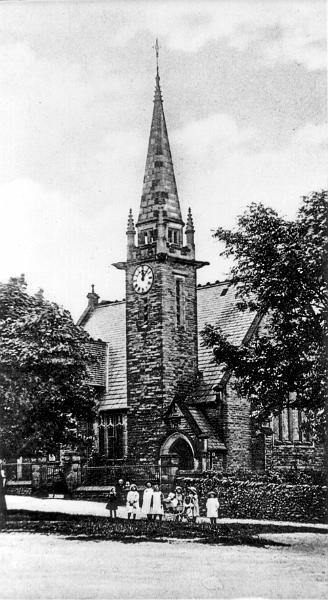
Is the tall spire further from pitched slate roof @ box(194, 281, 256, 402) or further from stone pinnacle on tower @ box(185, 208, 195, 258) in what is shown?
pitched slate roof @ box(194, 281, 256, 402)

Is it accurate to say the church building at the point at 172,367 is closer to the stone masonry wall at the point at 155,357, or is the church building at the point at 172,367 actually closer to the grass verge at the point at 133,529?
the stone masonry wall at the point at 155,357

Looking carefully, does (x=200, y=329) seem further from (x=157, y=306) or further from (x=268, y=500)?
(x=268, y=500)

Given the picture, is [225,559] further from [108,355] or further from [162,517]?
[108,355]

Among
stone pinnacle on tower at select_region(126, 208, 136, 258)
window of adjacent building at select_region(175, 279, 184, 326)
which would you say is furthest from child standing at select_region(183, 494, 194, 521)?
stone pinnacle on tower at select_region(126, 208, 136, 258)

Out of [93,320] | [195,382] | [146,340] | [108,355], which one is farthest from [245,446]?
[93,320]

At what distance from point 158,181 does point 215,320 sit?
872cm

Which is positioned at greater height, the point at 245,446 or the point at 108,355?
the point at 108,355

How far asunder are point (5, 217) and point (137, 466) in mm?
17215

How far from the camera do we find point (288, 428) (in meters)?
46.2

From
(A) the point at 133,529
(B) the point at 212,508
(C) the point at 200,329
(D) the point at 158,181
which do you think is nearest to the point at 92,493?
(C) the point at 200,329

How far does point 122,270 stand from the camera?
44.7 m

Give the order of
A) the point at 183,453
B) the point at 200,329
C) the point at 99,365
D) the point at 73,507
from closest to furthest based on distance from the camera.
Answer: the point at 73,507, the point at 183,453, the point at 200,329, the point at 99,365

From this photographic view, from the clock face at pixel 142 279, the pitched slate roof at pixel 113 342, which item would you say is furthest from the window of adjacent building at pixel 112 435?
the clock face at pixel 142 279

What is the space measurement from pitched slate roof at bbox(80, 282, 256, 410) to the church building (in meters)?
0.12
